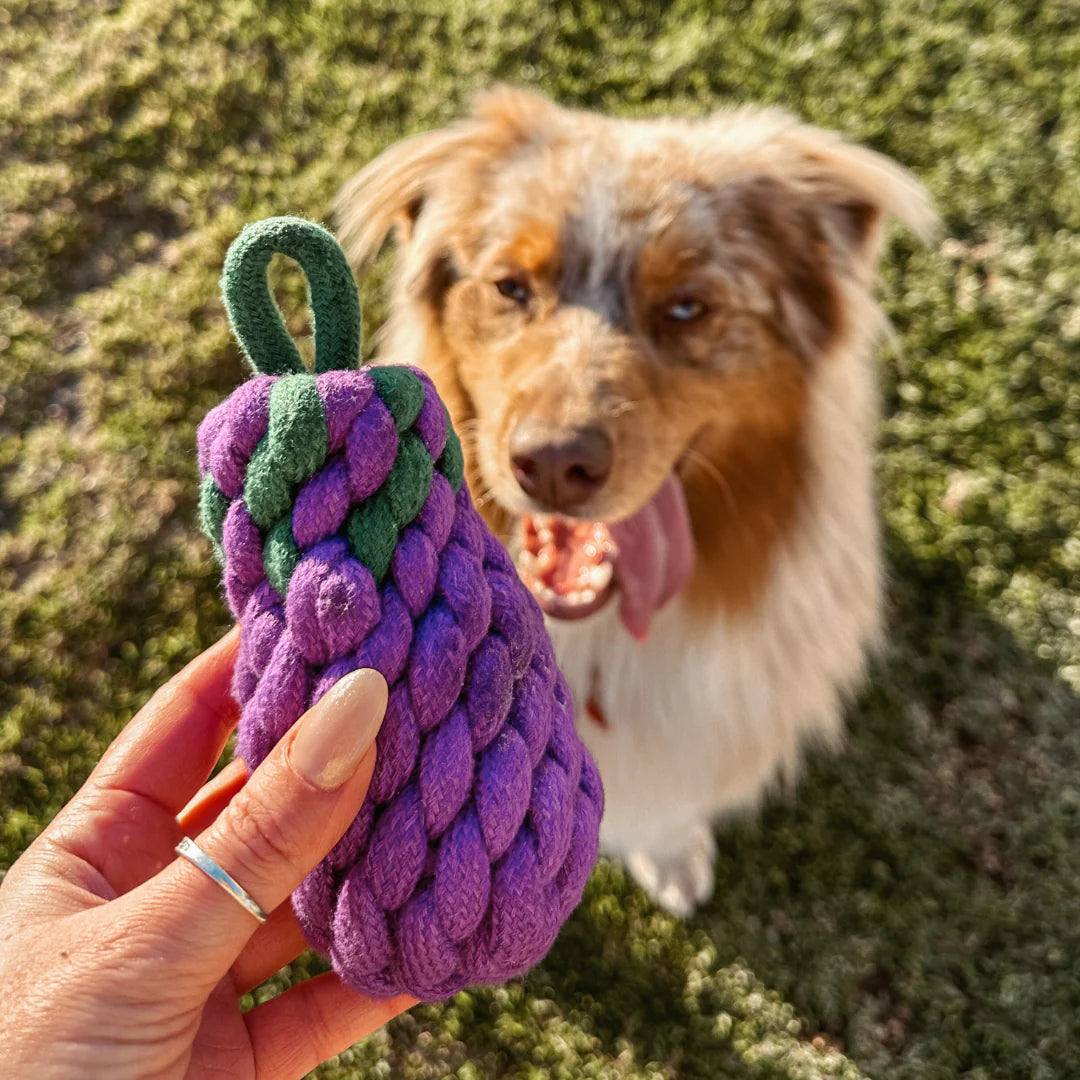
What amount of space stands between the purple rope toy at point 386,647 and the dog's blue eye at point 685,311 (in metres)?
0.99

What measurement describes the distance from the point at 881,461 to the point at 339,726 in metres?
2.88

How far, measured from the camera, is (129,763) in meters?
1.71

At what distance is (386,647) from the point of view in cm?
109

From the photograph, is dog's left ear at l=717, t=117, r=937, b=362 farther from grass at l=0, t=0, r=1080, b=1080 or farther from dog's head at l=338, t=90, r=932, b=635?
grass at l=0, t=0, r=1080, b=1080

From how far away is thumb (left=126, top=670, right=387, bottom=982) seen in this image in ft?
3.45

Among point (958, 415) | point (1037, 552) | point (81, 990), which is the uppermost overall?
point (81, 990)

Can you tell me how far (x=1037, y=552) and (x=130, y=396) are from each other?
11.7 ft

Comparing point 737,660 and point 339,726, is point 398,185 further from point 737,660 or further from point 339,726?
point 339,726

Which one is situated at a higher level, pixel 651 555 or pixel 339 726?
pixel 339 726

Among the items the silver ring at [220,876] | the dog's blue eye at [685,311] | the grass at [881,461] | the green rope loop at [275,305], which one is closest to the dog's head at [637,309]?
the dog's blue eye at [685,311]

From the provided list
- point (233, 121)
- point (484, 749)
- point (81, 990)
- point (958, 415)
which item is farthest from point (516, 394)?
point (233, 121)

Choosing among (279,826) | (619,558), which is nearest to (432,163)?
(619,558)

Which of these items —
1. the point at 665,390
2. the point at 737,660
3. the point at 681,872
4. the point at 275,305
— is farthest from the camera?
the point at 681,872

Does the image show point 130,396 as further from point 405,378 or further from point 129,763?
point 405,378
